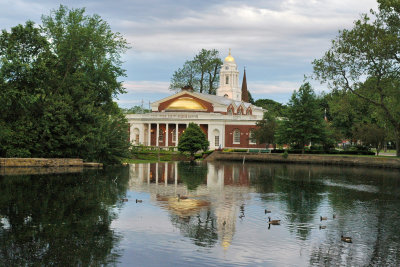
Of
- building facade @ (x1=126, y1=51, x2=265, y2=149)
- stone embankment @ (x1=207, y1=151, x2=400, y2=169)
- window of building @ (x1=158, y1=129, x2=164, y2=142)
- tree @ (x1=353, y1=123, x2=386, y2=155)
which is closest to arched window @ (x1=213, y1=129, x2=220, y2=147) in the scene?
building facade @ (x1=126, y1=51, x2=265, y2=149)

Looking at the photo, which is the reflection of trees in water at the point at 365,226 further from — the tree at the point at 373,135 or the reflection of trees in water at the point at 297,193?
the tree at the point at 373,135

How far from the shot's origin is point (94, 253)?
48.1 ft

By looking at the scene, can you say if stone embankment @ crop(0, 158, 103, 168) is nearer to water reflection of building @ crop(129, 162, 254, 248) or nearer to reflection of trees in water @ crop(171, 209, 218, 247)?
water reflection of building @ crop(129, 162, 254, 248)

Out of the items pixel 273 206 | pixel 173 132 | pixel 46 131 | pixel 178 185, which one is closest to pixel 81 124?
pixel 46 131

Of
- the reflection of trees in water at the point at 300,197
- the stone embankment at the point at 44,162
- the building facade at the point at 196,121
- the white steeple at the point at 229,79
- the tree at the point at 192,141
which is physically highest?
the white steeple at the point at 229,79

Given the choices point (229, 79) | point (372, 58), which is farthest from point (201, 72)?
point (372, 58)

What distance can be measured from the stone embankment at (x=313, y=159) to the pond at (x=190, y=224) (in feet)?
71.8

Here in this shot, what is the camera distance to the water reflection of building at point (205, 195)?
20.2 m

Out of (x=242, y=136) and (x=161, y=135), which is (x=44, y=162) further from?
(x=161, y=135)

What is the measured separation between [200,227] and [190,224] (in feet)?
→ 1.93

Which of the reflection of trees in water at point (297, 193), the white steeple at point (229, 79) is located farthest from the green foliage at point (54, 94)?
the white steeple at point (229, 79)

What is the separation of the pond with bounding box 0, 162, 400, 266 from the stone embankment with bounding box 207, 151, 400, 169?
2188 centimetres

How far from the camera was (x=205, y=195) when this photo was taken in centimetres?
2738

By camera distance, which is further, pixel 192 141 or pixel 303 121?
pixel 192 141
